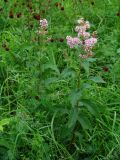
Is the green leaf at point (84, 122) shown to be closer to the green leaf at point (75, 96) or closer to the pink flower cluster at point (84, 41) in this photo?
the green leaf at point (75, 96)

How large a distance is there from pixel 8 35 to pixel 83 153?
153 centimetres

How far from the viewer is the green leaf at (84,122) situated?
8.77 ft

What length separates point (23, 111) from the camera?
291 cm

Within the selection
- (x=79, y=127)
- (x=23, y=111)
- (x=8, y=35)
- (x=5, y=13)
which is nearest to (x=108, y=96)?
(x=79, y=127)

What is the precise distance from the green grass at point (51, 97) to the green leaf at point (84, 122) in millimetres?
51

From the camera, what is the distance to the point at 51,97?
3018 millimetres

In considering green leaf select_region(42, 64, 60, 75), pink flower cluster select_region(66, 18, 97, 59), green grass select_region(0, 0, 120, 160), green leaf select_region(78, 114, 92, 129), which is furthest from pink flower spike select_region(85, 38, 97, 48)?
Answer: green leaf select_region(78, 114, 92, 129)

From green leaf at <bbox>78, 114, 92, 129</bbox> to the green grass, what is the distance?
0.05m

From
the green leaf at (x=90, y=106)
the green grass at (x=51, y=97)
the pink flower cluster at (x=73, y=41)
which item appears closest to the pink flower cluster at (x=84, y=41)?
the pink flower cluster at (x=73, y=41)

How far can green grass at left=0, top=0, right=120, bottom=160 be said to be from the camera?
8.96 feet

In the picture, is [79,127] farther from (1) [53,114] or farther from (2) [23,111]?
(2) [23,111]

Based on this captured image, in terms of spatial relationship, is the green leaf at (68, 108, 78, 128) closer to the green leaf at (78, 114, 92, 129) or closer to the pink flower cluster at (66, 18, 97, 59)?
the green leaf at (78, 114, 92, 129)

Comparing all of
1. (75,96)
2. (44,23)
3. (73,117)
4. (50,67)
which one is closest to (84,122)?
(73,117)

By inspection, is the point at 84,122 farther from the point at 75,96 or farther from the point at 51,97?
the point at 51,97
